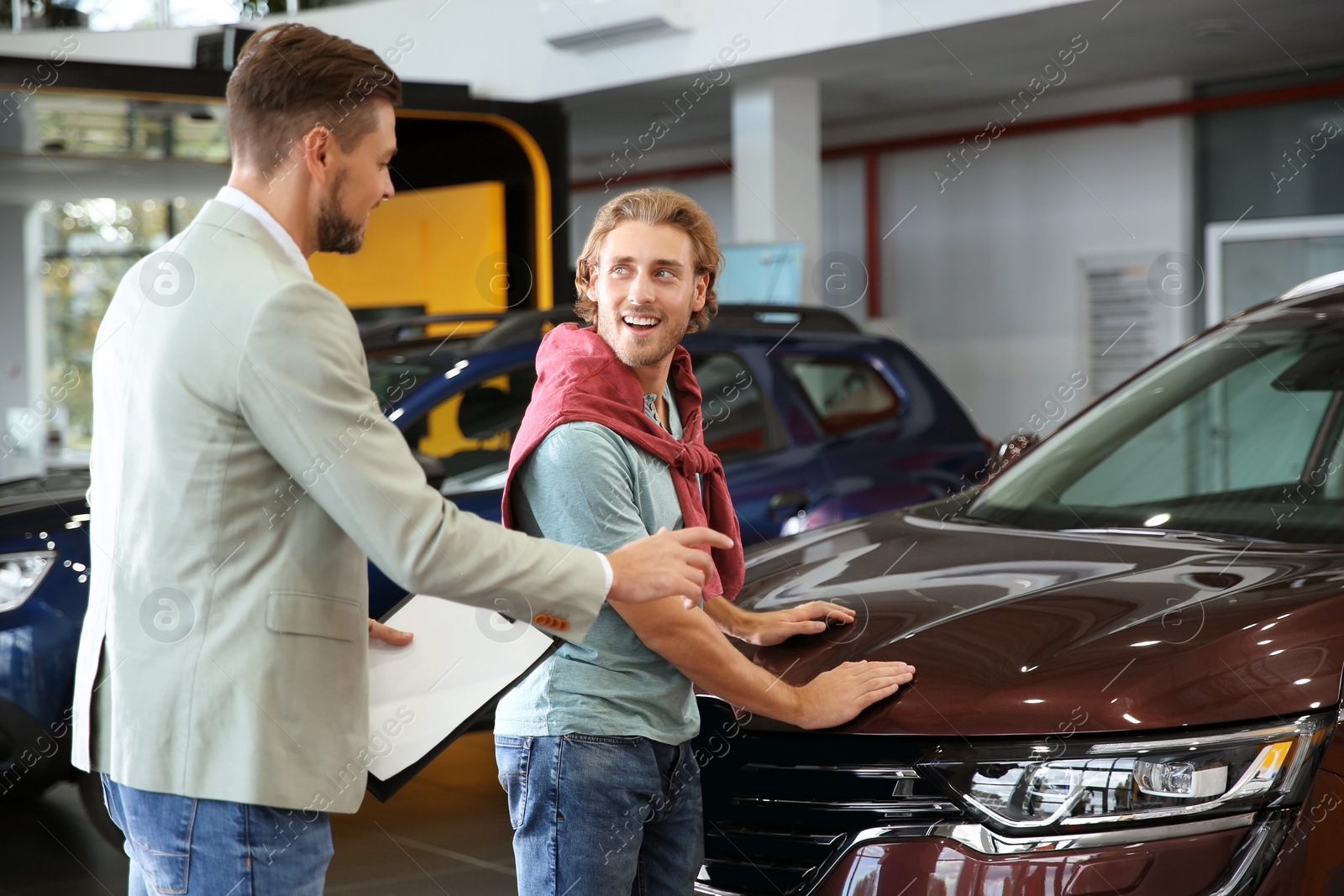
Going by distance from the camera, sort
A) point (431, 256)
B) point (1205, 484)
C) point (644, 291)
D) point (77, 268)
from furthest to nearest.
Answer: point (77, 268)
point (431, 256)
point (1205, 484)
point (644, 291)

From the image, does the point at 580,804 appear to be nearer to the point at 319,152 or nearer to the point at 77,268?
the point at 319,152

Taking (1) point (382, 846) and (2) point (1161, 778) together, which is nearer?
(2) point (1161, 778)

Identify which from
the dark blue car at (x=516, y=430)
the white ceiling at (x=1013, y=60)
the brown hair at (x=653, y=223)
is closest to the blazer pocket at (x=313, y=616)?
the brown hair at (x=653, y=223)

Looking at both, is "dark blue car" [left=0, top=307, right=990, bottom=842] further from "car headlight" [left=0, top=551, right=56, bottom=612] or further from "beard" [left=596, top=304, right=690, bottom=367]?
"beard" [left=596, top=304, right=690, bottom=367]

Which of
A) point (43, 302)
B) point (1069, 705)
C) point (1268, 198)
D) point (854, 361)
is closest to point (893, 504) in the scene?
point (854, 361)

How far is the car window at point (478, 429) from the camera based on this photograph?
4.61 m

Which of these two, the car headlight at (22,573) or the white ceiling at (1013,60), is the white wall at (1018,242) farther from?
the car headlight at (22,573)

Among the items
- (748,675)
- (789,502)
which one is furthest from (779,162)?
(748,675)

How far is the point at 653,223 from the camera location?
1913mm

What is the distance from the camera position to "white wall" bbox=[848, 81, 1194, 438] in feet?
33.4

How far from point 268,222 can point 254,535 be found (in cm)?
36

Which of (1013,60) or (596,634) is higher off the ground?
(1013,60)

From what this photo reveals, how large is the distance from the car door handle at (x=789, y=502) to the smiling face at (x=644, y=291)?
3083mm

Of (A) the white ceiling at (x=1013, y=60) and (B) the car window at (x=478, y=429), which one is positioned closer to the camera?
(B) the car window at (x=478, y=429)
